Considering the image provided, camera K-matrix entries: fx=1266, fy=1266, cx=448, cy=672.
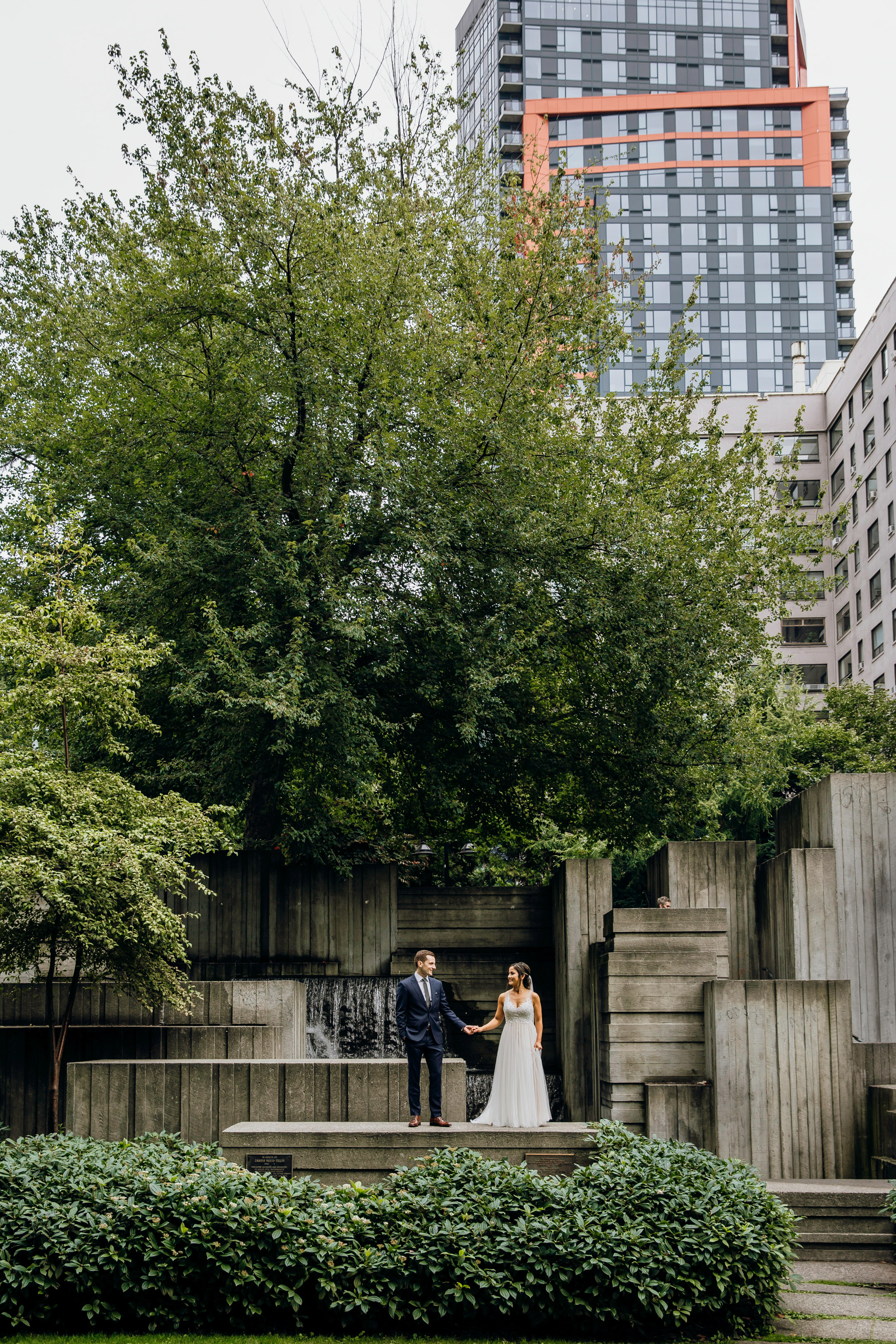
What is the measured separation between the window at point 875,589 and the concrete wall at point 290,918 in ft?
157

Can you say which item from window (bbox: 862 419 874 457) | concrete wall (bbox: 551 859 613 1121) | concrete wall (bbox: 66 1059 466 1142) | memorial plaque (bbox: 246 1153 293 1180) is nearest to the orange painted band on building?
window (bbox: 862 419 874 457)

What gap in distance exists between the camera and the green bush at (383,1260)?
8453 mm

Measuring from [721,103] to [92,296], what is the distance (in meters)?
101

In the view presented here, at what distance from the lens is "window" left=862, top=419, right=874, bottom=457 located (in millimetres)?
Result: 63250

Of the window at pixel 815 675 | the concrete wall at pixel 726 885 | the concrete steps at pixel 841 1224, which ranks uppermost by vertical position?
the window at pixel 815 675

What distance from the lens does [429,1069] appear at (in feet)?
39.0

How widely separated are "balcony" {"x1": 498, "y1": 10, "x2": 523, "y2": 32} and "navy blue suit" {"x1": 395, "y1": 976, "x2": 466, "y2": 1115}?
11936cm

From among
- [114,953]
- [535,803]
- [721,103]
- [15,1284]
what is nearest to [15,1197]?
[15,1284]

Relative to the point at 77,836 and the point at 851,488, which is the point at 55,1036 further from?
the point at 851,488

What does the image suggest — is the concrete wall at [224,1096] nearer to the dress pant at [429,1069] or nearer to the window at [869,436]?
the dress pant at [429,1069]

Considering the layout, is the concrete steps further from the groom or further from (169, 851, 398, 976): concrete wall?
(169, 851, 398, 976): concrete wall

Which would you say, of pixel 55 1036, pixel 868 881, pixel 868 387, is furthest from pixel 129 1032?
pixel 868 387

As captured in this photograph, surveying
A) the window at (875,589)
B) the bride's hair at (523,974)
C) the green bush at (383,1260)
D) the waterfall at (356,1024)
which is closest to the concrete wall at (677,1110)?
the bride's hair at (523,974)

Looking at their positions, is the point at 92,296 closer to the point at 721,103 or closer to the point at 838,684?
Answer: the point at 838,684
